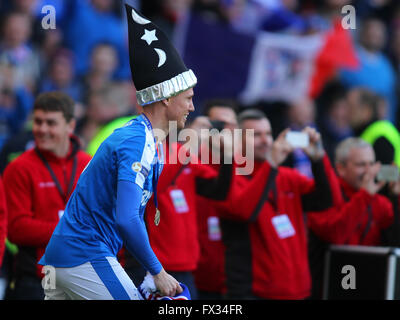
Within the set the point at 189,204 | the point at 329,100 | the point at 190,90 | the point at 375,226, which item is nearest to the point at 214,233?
the point at 189,204

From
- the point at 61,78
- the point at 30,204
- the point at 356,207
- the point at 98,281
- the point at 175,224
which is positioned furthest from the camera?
the point at 61,78

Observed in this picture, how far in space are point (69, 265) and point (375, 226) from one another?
11.5 feet

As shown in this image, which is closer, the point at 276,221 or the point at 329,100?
the point at 276,221

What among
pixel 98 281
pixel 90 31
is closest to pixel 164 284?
pixel 98 281

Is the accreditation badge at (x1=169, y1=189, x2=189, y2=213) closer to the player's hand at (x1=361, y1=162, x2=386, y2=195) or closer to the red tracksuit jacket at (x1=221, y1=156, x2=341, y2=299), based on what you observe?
the red tracksuit jacket at (x1=221, y1=156, x2=341, y2=299)

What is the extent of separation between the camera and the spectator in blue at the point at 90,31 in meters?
9.44

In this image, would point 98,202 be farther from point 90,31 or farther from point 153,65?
point 90,31

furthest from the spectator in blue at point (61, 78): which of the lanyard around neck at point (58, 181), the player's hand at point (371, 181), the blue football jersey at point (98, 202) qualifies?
the blue football jersey at point (98, 202)

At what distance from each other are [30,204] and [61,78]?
12.4 feet

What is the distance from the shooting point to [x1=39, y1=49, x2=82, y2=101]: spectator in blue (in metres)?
8.84

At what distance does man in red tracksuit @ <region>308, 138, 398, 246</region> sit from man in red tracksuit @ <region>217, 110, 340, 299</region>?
151mm

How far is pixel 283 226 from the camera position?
5.96 m

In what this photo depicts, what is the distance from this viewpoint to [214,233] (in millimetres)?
6383
